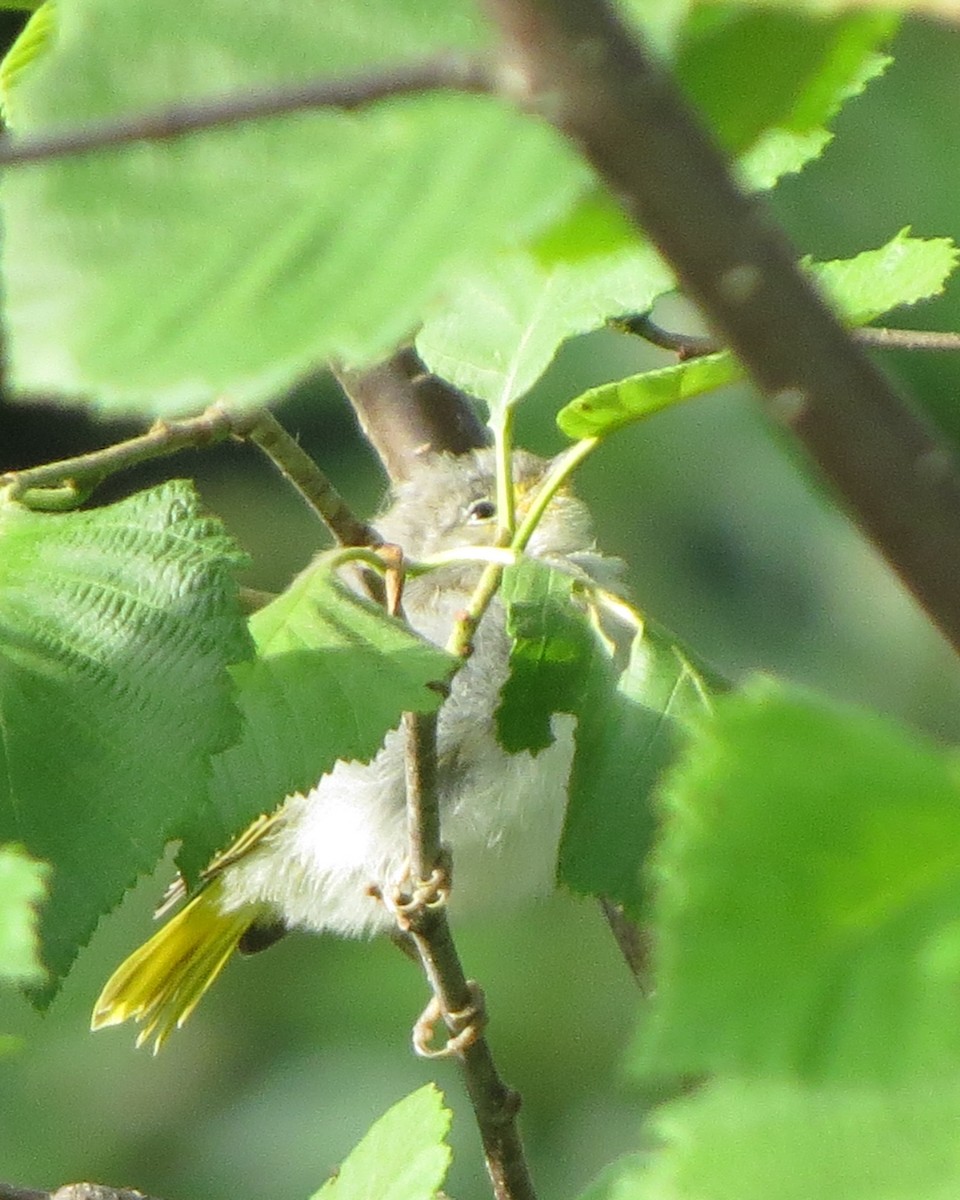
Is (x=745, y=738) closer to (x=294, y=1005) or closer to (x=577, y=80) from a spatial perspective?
(x=577, y=80)

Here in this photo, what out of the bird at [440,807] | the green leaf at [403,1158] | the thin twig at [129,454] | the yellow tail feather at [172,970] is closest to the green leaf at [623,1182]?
the green leaf at [403,1158]

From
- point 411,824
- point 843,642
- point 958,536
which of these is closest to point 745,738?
point 958,536

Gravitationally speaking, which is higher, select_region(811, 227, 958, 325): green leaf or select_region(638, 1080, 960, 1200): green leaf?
select_region(638, 1080, 960, 1200): green leaf

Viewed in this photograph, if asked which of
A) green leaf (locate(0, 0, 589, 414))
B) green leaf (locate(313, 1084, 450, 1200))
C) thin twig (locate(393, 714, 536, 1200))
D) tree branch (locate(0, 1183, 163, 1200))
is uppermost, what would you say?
green leaf (locate(0, 0, 589, 414))

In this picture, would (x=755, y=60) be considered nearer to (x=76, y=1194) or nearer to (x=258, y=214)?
(x=258, y=214)

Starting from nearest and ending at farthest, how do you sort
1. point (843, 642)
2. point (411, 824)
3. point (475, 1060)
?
point (411, 824) < point (475, 1060) < point (843, 642)

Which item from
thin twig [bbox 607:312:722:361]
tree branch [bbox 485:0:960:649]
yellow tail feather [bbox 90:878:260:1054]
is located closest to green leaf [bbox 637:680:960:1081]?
tree branch [bbox 485:0:960:649]

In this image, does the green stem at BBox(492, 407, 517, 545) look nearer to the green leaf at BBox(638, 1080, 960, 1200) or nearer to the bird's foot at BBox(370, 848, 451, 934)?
the bird's foot at BBox(370, 848, 451, 934)
